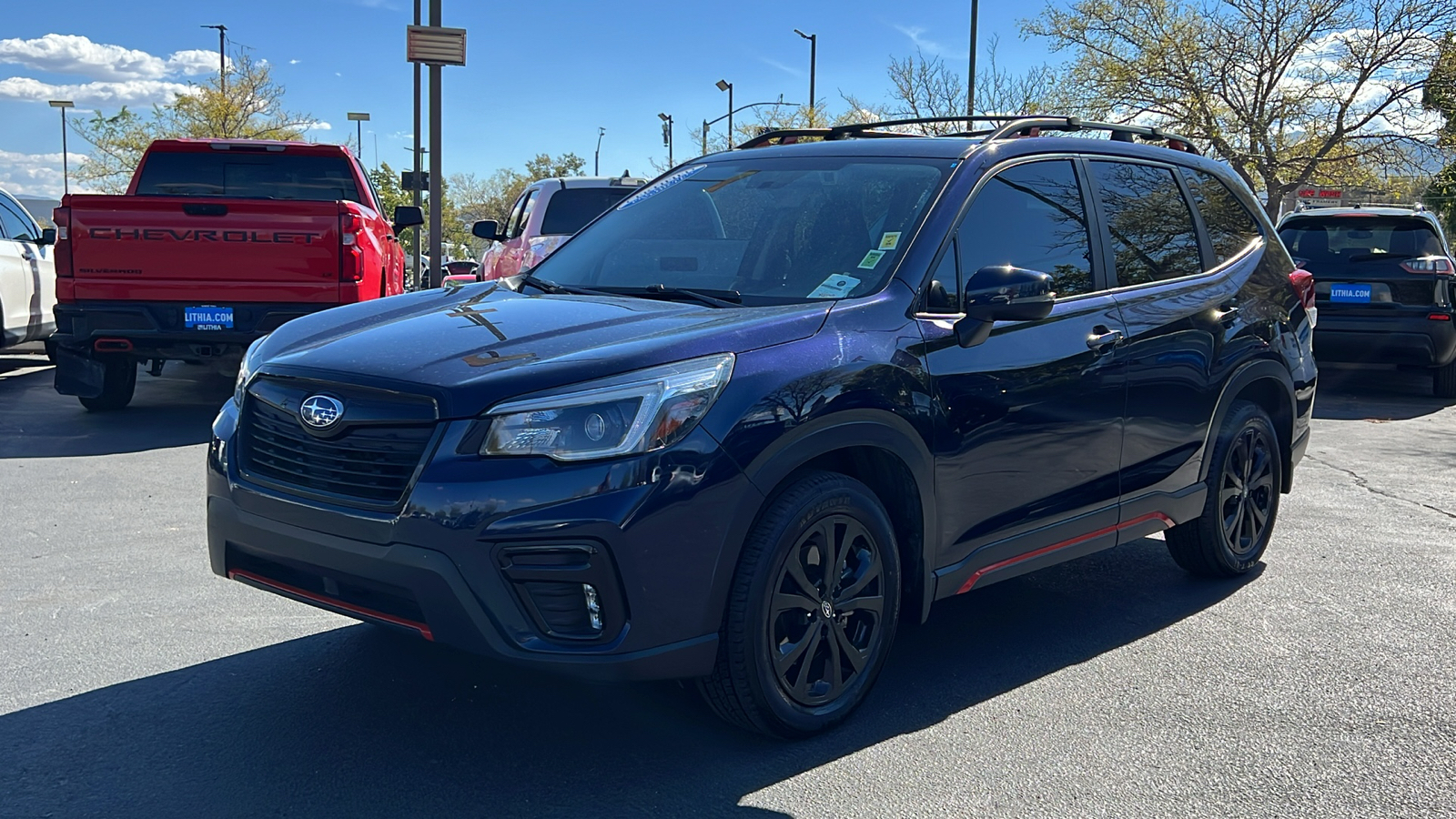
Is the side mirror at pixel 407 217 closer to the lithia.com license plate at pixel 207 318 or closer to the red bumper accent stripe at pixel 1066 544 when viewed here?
the lithia.com license plate at pixel 207 318

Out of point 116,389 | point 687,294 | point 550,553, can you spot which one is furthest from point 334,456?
point 116,389

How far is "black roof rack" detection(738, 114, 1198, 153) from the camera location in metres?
4.67

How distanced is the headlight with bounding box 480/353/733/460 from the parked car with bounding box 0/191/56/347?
9305mm

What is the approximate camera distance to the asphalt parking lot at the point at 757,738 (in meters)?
3.27

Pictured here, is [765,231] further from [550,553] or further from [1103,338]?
[550,553]

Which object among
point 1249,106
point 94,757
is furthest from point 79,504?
point 1249,106

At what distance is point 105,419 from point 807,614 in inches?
310

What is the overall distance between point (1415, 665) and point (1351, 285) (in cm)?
861

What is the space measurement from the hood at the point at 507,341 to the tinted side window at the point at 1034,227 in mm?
738

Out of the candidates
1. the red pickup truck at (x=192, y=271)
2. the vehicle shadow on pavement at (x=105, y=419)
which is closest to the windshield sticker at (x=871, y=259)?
the vehicle shadow on pavement at (x=105, y=419)

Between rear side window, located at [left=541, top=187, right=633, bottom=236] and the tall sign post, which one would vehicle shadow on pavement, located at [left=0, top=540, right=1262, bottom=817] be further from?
the tall sign post

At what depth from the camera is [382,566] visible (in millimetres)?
3131

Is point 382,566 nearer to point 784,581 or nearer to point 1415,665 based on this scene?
point 784,581

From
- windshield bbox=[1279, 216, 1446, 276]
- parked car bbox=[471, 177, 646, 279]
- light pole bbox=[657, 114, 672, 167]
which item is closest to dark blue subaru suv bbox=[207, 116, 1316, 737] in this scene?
windshield bbox=[1279, 216, 1446, 276]
